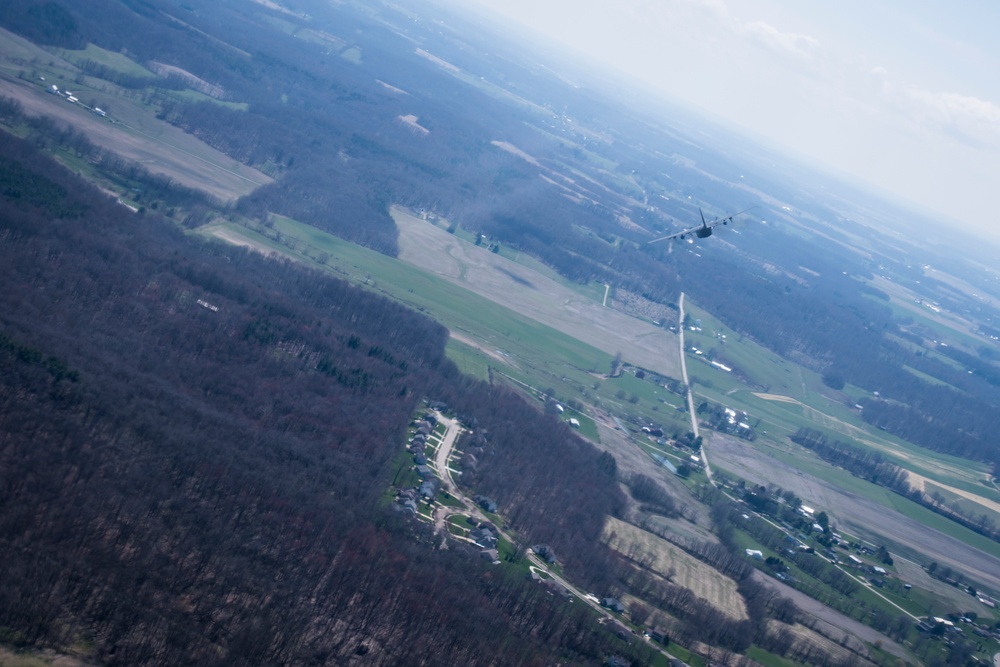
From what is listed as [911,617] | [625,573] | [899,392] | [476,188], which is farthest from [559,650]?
[476,188]

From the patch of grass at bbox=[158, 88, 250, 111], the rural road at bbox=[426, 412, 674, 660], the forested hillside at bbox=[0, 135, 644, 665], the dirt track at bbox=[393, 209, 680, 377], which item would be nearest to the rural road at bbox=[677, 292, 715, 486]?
the dirt track at bbox=[393, 209, 680, 377]

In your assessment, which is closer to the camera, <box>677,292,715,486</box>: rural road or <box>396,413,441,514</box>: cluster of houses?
<box>396,413,441,514</box>: cluster of houses

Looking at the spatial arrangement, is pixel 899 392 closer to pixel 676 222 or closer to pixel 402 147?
pixel 676 222

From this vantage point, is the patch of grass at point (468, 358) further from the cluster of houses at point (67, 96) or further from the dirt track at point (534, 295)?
the cluster of houses at point (67, 96)

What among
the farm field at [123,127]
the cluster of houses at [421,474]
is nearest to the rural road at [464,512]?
the cluster of houses at [421,474]

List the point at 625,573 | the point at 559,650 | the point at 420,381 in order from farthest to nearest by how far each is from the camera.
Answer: the point at 420,381, the point at 625,573, the point at 559,650

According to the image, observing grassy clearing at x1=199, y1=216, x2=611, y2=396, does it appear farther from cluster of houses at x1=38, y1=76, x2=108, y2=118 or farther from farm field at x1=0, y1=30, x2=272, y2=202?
cluster of houses at x1=38, y1=76, x2=108, y2=118

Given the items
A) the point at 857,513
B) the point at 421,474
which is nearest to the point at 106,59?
the point at 421,474

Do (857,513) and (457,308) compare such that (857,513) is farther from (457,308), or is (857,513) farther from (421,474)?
(421,474)
